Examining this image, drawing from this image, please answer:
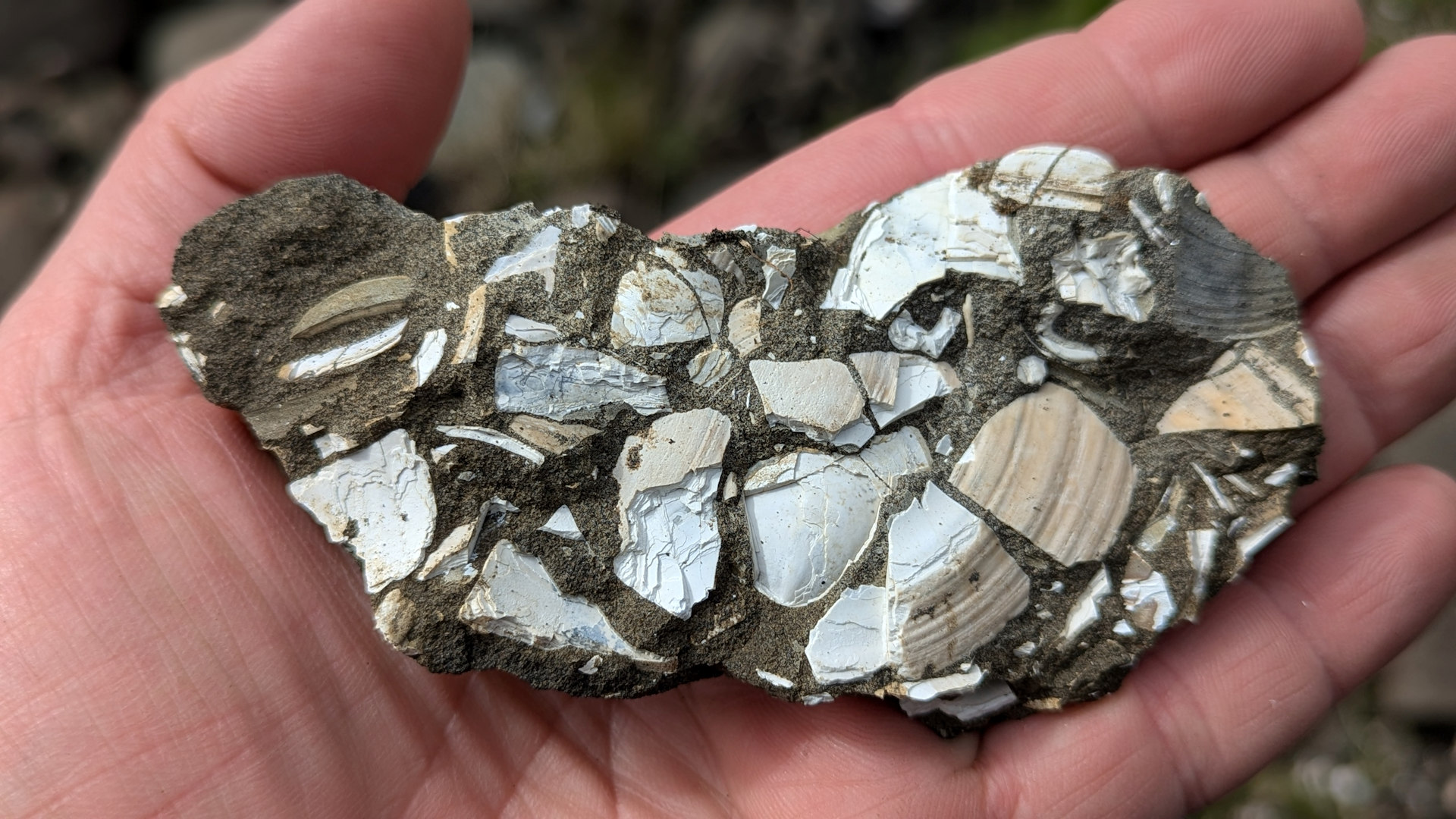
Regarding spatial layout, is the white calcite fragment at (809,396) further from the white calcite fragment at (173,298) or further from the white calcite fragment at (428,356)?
the white calcite fragment at (173,298)

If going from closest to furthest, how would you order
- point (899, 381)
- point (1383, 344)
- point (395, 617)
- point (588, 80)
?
point (395, 617) → point (899, 381) → point (1383, 344) → point (588, 80)

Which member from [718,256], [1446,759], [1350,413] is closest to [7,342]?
[718,256]

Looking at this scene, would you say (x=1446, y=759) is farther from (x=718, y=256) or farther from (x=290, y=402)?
(x=290, y=402)

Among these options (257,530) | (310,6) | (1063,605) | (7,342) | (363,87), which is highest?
(310,6)

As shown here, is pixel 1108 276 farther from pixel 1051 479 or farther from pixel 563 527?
pixel 563 527

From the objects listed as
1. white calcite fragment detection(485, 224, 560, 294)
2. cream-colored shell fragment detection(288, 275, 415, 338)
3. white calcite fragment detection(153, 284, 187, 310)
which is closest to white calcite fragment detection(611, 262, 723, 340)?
white calcite fragment detection(485, 224, 560, 294)

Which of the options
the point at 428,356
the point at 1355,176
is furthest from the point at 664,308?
the point at 1355,176
